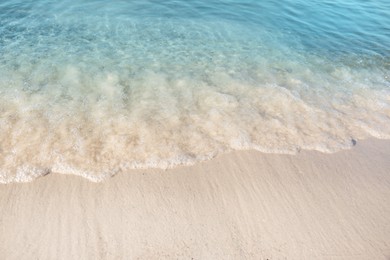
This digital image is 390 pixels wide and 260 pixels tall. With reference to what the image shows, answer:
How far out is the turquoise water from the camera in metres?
5.41

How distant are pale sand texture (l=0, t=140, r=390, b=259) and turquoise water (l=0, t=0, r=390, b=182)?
1.22ft

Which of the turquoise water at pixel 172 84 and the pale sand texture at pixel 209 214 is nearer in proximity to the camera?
the pale sand texture at pixel 209 214

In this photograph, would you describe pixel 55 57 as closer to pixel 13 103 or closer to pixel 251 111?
pixel 13 103

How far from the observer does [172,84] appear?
723 centimetres

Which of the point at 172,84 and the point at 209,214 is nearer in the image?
the point at 209,214

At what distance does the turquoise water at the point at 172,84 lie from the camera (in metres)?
5.41

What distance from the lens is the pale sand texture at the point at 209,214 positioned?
3.97m

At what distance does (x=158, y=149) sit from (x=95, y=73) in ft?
10.3

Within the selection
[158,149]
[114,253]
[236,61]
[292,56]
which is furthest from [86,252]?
[292,56]

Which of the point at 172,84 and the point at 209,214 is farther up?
the point at 172,84

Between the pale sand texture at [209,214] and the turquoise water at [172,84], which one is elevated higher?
the turquoise water at [172,84]

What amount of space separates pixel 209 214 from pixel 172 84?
3.66m

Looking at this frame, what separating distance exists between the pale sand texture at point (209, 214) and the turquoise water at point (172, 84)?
0.37 metres

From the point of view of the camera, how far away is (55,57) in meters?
7.89
